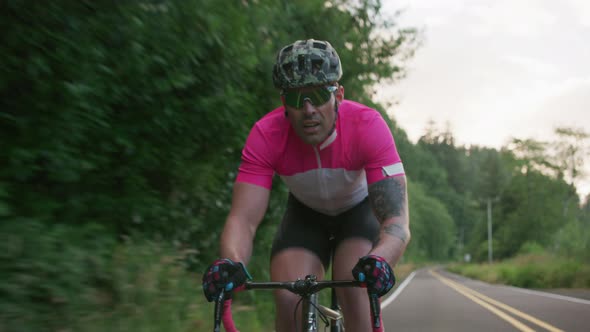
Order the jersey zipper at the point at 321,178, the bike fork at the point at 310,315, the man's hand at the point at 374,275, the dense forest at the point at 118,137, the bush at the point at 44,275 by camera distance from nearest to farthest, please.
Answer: the man's hand at the point at 374,275 → the bike fork at the point at 310,315 → the jersey zipper at the point at 321,178 → the bush at the point at 44,275 → the dense forest at the point at 118,137

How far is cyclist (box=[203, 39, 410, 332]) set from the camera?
2.82 metres

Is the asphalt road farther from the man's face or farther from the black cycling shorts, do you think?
the man's face

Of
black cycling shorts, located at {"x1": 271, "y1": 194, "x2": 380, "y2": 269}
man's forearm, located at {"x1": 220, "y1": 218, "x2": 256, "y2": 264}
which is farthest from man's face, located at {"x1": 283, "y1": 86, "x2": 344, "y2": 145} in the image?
black cycling shorts, located at {"x1": 271, "y1": 194, "x2": 380, "y2": 269}

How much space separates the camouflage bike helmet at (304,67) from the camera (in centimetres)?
279

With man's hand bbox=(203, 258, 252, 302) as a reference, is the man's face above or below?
above

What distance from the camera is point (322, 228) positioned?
144 inches

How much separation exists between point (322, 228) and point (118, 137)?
246 cm

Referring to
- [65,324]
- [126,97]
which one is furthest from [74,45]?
[65,324]

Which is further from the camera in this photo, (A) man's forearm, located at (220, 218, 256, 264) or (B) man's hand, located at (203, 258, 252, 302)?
(A) man's forearm, located at (220, 218, 256, 264)

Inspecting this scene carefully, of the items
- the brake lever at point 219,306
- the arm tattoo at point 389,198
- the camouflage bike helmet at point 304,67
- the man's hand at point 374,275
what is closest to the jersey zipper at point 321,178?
the arm tattoo at point 389,198

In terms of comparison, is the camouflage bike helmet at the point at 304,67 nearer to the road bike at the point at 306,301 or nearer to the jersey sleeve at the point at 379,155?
the jersey sleeve at the point at 379,155

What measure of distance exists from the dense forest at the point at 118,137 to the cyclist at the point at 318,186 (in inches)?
67.4

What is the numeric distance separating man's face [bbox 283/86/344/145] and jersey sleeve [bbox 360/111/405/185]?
0.65ft

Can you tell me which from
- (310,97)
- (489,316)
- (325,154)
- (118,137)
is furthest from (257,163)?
(489,316)
